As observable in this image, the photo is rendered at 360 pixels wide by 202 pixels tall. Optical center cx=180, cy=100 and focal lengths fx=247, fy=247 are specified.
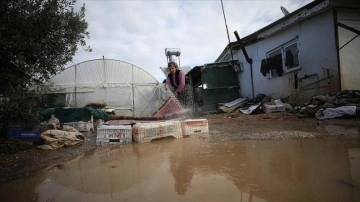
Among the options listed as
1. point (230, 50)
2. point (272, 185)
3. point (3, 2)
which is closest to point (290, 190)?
point (272, 185)

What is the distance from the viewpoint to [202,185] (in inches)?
93.5

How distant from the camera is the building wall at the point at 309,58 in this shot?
8.09m

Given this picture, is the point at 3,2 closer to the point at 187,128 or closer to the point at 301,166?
the point at 187,128

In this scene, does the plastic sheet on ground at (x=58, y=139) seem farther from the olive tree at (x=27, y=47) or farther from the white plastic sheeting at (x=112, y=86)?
the white plastic sheeting at (x=112, y=86)

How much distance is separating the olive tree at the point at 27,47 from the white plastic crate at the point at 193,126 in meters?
3.32

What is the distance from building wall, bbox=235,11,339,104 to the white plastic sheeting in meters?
8.33

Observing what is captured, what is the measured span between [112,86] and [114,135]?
11.7 metres

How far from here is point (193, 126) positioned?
5.78 metres

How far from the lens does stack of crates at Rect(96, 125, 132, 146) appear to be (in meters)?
5.30

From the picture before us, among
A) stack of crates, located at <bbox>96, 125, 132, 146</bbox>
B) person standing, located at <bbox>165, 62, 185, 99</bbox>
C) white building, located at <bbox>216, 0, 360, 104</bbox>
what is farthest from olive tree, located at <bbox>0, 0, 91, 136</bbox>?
white building, located at <bbox>216, 0, 360, 104</bbox>

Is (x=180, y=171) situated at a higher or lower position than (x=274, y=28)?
lower

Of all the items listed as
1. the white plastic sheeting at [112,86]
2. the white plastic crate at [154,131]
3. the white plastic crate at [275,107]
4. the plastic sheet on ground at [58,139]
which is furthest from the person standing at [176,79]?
the white plastic sheeting at [112,86]

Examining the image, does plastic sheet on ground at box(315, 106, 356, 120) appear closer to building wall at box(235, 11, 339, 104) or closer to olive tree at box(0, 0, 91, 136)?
building wall at box(235, 11, 339, 104)

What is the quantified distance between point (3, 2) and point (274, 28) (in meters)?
9.34
